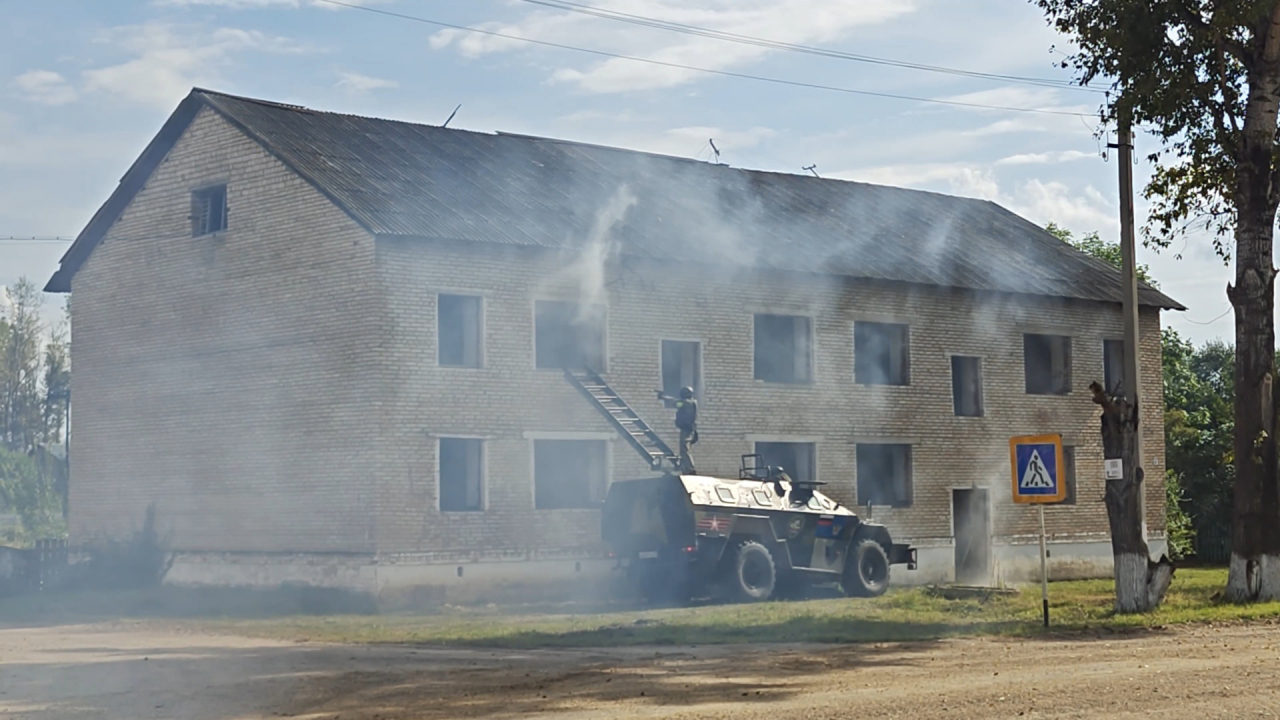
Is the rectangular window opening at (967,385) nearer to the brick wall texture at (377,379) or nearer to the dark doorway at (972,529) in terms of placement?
the brick wall texture at (377,379)

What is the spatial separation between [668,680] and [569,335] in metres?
15.3

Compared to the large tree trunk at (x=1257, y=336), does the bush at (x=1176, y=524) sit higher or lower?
lower

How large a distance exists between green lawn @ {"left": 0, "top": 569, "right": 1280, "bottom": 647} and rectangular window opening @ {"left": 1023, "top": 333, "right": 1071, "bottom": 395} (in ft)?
28.6

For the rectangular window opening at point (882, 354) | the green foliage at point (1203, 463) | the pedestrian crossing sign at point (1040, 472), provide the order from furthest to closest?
the green foliage at point (1203, 463)
the rectangular window opening at point (882, 354)
the pedestrian crossing sign at point (1040, 472)

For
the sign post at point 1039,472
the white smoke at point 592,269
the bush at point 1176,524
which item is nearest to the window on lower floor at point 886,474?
the white smoke at point 592,269

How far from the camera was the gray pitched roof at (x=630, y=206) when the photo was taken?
28.8 m

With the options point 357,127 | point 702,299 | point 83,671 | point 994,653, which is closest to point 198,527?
point 357,127

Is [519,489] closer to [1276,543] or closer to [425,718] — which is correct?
[1276,543]

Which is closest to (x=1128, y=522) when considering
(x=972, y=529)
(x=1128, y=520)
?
(x=1128, y=520)

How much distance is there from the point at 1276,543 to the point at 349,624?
13685 mm

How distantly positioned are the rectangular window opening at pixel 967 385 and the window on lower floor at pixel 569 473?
10158 mm

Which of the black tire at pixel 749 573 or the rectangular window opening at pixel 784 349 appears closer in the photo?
the black tire at pixel 749 573

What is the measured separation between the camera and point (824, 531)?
2836 centimetres

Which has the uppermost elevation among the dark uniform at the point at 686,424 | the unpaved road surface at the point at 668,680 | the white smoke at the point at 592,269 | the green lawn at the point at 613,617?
the white smoke at the point at 592,269
